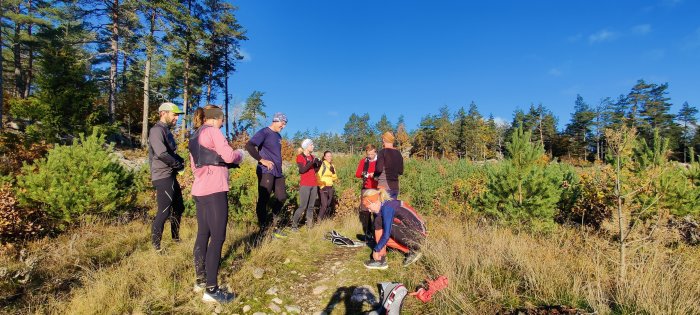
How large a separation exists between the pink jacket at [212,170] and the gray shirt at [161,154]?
117 centimetres

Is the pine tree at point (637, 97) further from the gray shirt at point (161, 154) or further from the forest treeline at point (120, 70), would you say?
the gray shirt at point (161, 154)

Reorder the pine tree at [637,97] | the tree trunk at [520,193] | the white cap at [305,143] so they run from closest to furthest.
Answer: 1. the white cap at [305,143]
2. the tree trunk at [520,193]
3. the pine tree at [637,97]

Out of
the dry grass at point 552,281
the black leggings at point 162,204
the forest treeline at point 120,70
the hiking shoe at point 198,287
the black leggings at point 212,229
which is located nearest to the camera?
the dry grass at point 552,281

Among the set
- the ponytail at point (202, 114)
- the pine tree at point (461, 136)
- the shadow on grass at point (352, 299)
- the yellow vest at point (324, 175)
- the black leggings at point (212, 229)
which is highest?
the pine tree at point (461, 136)

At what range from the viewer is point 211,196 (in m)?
2.77

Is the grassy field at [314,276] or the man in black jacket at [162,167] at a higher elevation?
the man in black jacket at [162,167]

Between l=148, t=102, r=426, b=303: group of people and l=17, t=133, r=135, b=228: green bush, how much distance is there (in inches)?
64.2

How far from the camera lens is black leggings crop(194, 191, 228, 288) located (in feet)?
9.09

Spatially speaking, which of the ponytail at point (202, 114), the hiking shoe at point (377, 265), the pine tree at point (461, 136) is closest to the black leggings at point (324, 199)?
the hiking shoe at point (377, 265)

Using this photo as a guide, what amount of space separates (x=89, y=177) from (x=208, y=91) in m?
24.0

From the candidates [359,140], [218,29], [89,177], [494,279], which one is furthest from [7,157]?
[359,140]

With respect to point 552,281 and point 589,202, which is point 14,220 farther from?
point 589,202

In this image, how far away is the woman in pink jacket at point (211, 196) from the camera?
109 inches

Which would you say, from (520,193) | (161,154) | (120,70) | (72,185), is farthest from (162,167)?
(120,70)
